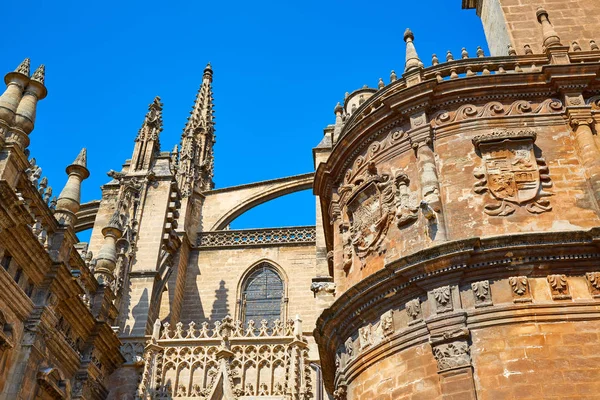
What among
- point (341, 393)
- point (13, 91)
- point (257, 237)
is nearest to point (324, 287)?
point (341, 393)

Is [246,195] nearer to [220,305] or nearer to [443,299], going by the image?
[220,305]

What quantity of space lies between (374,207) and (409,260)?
2050 millimetres

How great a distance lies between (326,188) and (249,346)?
4.44 meters

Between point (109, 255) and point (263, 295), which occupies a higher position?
point (263, 295)

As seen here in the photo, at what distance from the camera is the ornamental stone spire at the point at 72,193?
13.1m

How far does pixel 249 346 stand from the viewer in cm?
1502

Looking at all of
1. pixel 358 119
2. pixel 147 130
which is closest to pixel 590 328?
pixel 358 119

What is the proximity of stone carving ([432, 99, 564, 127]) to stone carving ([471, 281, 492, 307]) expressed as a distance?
3.23 meters

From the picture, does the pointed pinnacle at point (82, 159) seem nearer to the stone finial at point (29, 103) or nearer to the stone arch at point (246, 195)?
the stone finial at point (29, 103)

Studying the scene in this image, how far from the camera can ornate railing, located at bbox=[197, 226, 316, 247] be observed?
2161 cm

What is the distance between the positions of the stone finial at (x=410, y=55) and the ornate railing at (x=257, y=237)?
9.70m

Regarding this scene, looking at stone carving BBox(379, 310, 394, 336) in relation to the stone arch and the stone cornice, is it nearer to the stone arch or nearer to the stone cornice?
the stone cornice

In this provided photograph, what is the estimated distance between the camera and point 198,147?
27.3 metres

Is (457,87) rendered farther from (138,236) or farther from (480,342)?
(138,236)
